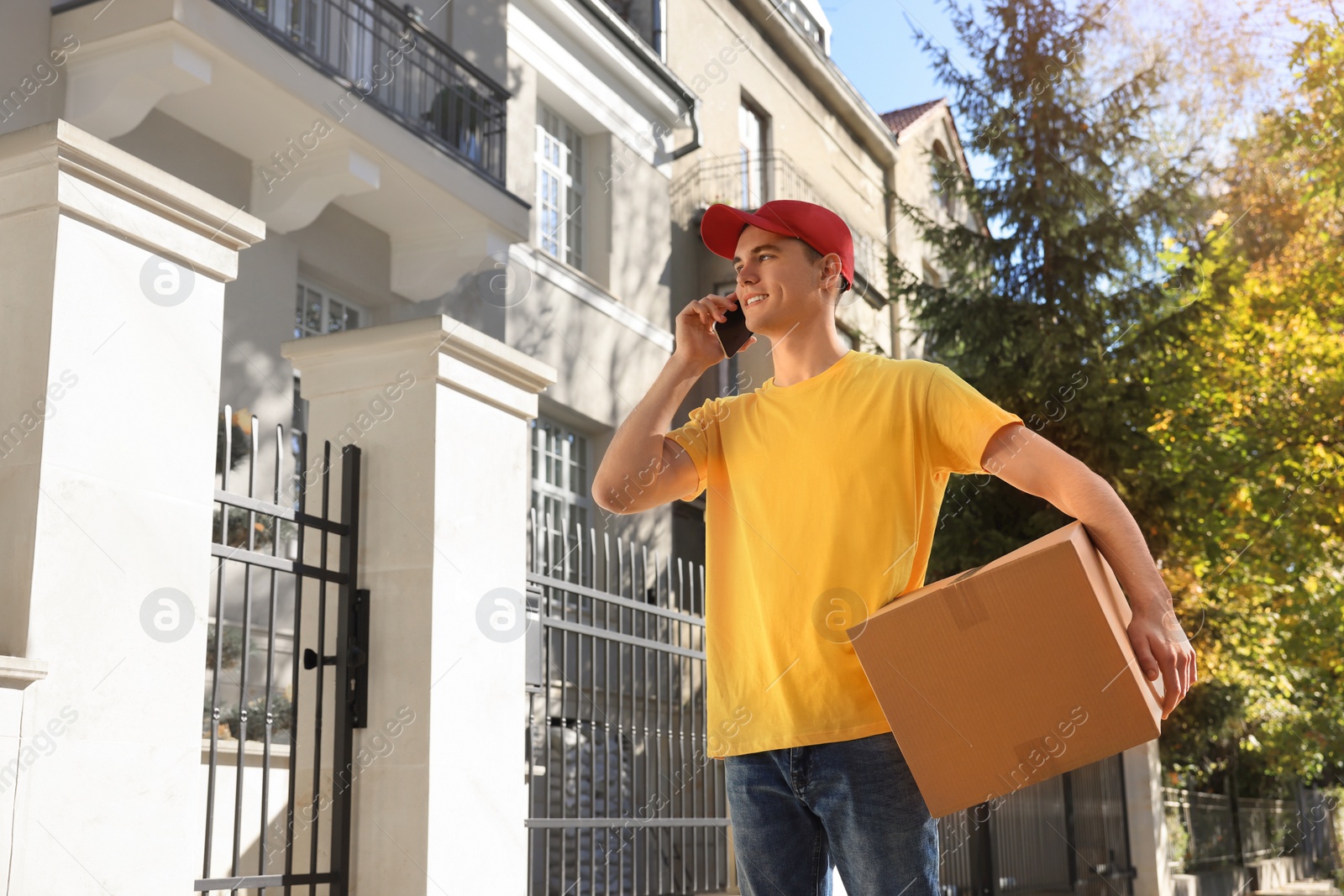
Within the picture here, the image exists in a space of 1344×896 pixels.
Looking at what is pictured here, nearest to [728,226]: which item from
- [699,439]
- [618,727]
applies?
[699,439]

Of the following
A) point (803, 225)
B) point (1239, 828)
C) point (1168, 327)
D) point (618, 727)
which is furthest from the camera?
point (1239, 828)

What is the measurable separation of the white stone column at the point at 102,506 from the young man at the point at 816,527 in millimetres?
1343

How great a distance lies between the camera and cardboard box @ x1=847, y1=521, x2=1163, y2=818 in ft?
6.88

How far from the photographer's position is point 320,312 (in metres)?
11.7

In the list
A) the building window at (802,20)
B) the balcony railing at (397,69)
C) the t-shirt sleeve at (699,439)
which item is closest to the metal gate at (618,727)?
the t-shirt sleeve at (699,439)

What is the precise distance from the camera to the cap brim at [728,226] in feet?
8.57

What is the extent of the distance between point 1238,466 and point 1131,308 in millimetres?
2194

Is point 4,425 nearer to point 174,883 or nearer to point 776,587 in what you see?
point 174,883

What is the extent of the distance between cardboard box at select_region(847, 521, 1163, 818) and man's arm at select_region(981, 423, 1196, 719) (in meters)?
0.03

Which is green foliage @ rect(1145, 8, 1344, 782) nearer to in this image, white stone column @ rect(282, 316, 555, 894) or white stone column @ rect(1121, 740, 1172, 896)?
white stone column @ rect(1121, 740, 1172, 896)

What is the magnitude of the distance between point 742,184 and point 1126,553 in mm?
16682

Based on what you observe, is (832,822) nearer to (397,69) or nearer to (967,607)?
(967,607)

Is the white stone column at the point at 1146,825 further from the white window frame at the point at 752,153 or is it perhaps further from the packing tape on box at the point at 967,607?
the packing tape on box at the point at 967,607

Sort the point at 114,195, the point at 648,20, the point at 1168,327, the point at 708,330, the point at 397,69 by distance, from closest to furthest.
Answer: the point at 708,330
the point at 114,195
the point at 397,69
the point at 1168,327
the point at 648,20
